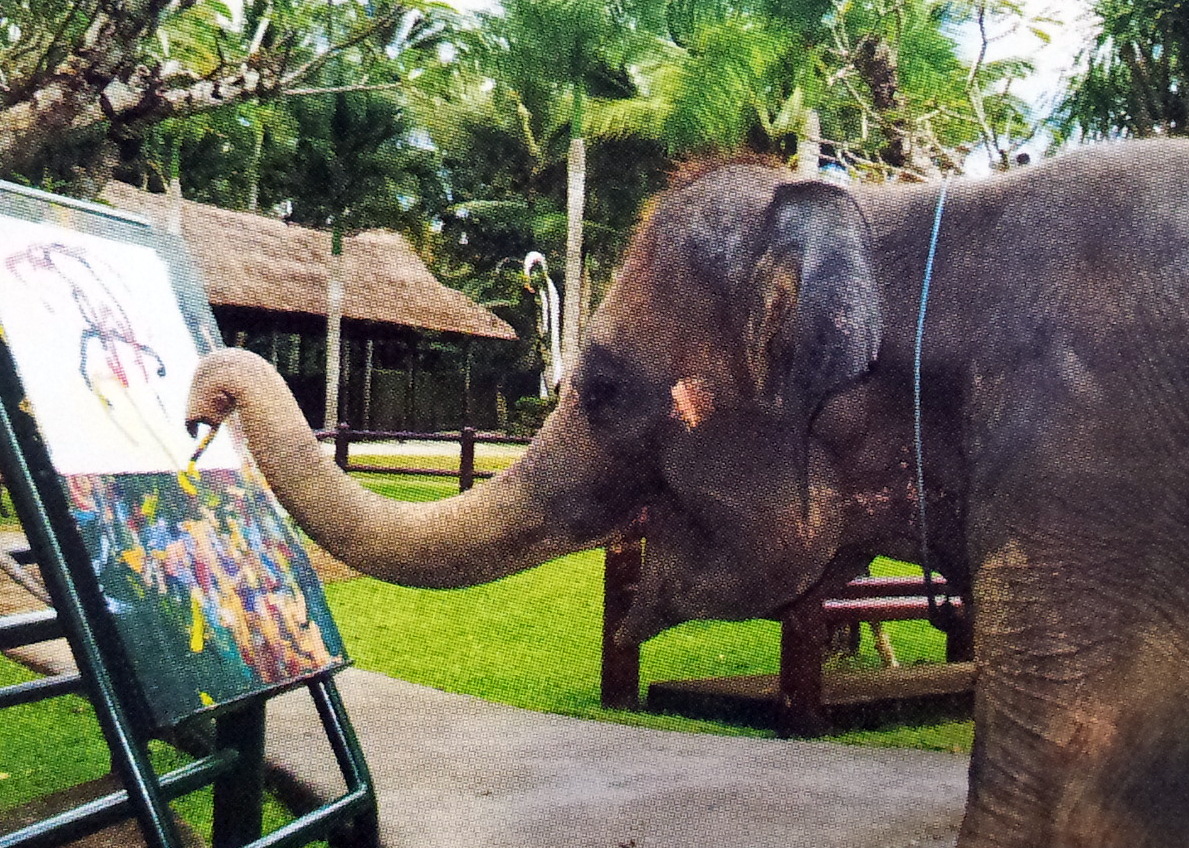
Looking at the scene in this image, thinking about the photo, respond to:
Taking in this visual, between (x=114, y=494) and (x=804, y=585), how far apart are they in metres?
0.95

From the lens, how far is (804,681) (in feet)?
10.5

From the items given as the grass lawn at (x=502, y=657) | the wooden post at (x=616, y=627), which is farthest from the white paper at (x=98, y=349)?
the wooden post at (x=616, y=627)

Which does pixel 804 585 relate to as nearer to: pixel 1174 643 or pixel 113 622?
pixel 1174 643

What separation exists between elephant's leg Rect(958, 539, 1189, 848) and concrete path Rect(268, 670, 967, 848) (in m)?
1.17

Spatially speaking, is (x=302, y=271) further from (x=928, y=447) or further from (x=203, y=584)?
(x=928, y=447)

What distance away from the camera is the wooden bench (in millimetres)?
3193

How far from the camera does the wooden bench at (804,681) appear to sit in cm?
319

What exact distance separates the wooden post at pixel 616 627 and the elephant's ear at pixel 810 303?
200 cm

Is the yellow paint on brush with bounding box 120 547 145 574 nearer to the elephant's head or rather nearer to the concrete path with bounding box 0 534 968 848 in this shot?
the elephant's head

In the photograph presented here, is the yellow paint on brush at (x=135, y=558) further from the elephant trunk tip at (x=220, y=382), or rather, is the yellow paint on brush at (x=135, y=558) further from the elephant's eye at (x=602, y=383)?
the elephant's eye at (x=602, y=383)

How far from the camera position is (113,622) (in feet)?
4.81

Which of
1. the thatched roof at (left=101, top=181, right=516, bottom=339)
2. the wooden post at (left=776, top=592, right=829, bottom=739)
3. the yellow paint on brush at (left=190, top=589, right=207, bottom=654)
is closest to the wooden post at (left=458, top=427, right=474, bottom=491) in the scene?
the wooden post at (left=776, top=592, right=829, bottom=739)

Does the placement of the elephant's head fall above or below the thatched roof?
below

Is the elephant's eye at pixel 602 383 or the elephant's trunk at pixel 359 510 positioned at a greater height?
the elephant's eye at pixel 602 383
